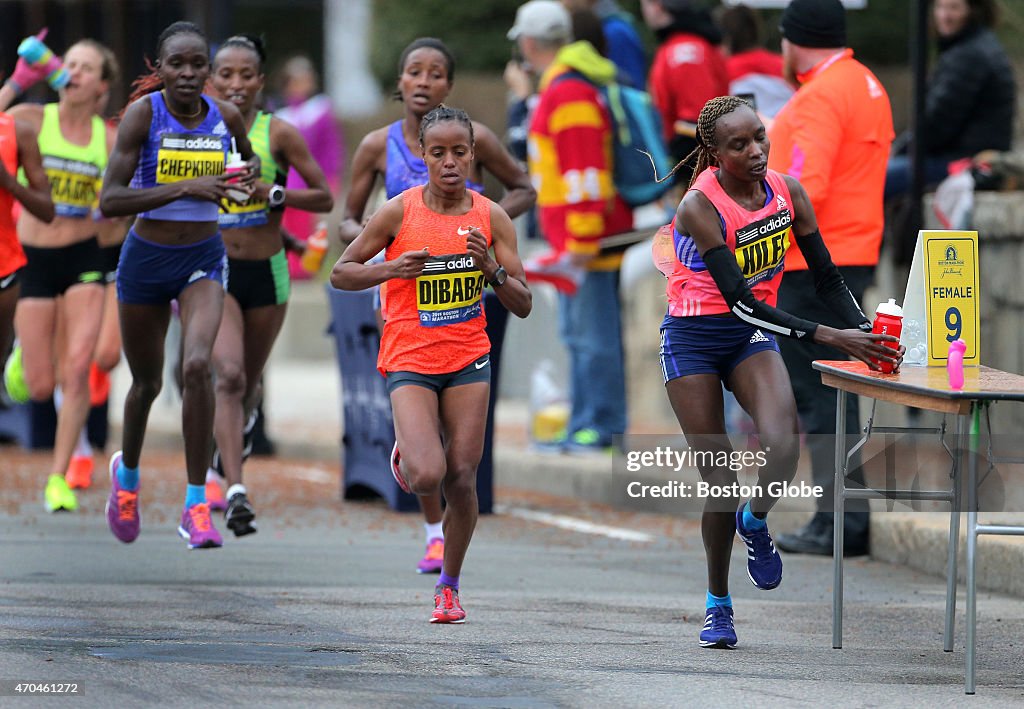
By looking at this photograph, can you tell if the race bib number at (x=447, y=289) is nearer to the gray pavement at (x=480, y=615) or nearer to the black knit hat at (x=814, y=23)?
the gray pavement at (x=480, y=615)

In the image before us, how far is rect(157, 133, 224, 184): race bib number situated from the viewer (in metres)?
8.98

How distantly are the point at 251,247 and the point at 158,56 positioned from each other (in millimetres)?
1399

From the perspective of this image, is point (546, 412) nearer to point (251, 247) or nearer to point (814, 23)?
point (251, 247)

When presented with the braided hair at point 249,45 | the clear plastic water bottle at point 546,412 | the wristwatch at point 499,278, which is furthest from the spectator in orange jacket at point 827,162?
the clear plastic water bottle at point 546,412

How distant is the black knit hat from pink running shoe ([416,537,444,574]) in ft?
9.38

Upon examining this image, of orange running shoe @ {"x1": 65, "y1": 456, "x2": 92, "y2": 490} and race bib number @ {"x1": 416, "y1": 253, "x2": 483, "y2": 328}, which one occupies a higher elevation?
race bib number @ {"x1": 416, "y1": 253, "x2": 483, "y2": 328}

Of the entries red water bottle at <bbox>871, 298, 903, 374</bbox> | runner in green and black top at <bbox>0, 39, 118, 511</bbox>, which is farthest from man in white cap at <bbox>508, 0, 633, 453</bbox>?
red water bottle at <bbox>871, 298, 903, 374</bbox>

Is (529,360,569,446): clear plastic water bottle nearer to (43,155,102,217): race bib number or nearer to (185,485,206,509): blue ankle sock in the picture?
(43,155,102,217): race bib number

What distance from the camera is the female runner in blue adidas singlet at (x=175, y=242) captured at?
A: 29.1ft

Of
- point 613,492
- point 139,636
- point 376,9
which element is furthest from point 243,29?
point 139,636

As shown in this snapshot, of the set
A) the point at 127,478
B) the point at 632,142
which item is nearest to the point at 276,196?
the point at 127,478

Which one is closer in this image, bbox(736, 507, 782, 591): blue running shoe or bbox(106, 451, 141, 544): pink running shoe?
bbox(736, 507, 782, 591): blue running shoe

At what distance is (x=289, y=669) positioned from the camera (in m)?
6.55

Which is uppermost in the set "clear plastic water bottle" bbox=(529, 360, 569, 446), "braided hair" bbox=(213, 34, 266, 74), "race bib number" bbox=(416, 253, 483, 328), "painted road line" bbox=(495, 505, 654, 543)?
"braided hair" bbox=(213, 34, 266, 74)
